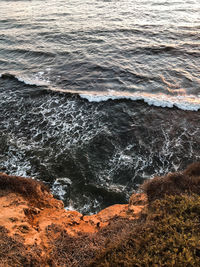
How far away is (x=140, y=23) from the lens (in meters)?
24.0

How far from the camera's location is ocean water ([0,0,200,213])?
29.2 feet

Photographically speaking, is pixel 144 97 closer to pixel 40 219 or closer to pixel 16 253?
pixel 40 219

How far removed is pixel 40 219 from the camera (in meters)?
6.02

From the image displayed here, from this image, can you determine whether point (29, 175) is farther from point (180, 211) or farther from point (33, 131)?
point (180, 211)

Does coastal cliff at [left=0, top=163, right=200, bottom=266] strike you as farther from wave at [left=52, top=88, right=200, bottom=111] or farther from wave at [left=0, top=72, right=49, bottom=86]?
wave at [left=0, top=72, right=49, bottom=86]

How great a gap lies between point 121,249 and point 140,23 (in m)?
25.9

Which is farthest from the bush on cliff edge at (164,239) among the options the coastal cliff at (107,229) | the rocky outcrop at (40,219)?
the rocky outcrop at (40,219)

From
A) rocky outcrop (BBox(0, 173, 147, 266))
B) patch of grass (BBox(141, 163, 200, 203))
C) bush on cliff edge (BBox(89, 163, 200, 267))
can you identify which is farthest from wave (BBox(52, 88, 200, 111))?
bush on cliff edge (BBox(89, 163, 200, 267))

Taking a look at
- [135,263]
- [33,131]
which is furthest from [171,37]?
[135,263]

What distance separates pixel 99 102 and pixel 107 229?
30.3ft

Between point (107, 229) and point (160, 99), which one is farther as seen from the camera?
point (160, 99)

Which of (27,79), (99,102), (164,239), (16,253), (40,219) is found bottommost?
(40,219)

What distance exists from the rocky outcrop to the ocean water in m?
1.11

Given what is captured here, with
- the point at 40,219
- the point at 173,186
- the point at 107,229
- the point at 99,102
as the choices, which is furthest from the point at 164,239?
the point at 99,102
